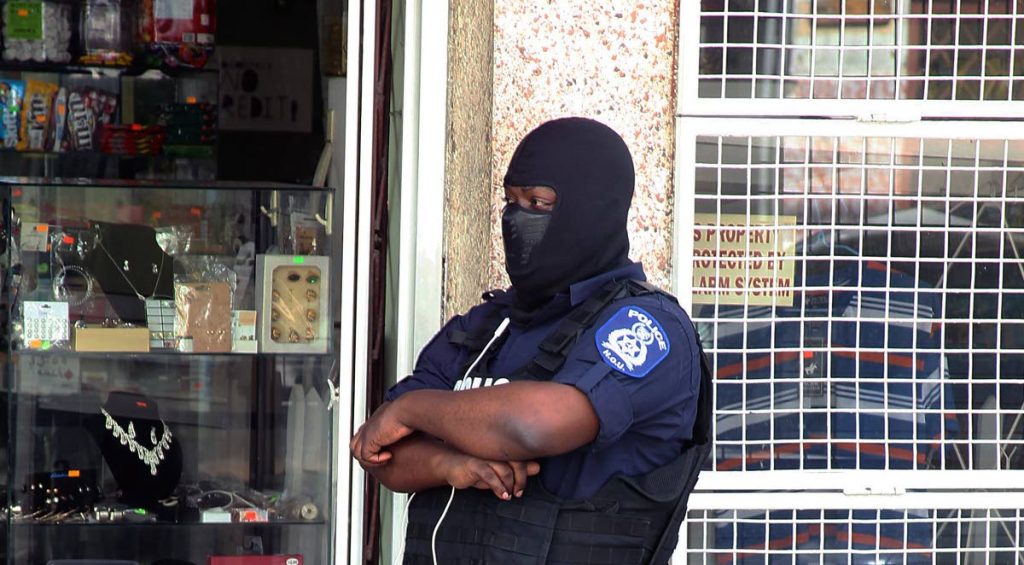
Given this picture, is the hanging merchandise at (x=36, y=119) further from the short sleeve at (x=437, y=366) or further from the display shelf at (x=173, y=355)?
the short sleeve at (x=437, y=366)

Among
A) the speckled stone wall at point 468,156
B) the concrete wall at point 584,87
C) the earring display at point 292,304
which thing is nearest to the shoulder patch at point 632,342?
the speckled stone wall at point 468,156

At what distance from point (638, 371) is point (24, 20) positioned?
3.07 meters

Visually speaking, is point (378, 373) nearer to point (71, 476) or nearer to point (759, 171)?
point (71, 476)

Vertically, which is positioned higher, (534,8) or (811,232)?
(534,8)

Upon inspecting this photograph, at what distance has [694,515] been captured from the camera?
13.3 feet

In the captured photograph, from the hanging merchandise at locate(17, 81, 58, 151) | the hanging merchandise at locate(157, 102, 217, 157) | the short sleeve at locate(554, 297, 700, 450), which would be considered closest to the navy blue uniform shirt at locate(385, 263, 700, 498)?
the short sleeve at locate(554, 297, 700, 450)

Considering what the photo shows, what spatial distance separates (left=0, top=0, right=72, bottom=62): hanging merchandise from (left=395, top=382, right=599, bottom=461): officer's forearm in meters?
2.74

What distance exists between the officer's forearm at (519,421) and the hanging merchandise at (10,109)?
274 cm

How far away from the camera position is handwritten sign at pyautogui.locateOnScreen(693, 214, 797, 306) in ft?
13.2

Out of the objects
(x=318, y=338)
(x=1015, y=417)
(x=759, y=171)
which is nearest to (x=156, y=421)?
(x=318, y=338)

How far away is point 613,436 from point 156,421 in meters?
2.08

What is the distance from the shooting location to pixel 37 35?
14.9 feet

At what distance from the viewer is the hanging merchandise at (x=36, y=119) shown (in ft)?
14.9

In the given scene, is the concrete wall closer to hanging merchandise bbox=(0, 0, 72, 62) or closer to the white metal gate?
the white metal gate
